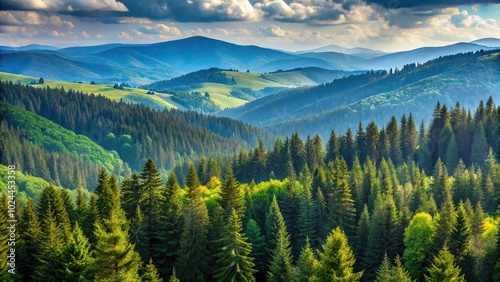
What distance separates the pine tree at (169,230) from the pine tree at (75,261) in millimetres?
13566

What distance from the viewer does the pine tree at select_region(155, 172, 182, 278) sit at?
66.7 m

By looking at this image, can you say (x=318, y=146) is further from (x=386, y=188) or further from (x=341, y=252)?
(x=341, y=252)

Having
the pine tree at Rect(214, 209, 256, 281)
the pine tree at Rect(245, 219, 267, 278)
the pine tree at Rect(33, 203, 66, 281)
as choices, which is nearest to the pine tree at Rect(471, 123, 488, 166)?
the pine tree at Rect(245, 219, 267, 278)

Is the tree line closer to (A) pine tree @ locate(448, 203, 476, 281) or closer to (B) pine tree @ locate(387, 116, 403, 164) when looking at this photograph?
(A) pine tree @ locate(448, 203, 476, 281)

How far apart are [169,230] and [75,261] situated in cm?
1701

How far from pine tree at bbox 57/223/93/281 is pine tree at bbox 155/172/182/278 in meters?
13.6

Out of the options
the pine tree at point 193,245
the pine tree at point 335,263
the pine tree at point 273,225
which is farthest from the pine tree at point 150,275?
the pine tree at point 273,225

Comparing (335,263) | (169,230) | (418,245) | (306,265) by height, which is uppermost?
(335,263)

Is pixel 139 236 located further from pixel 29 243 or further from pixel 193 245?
pixel 29 243

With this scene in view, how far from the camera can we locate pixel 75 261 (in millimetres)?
54094

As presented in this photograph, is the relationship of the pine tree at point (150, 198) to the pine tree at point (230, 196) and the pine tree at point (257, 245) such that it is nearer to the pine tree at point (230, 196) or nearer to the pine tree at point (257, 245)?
the pine tree at point (230, 196)

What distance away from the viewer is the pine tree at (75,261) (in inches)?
2126

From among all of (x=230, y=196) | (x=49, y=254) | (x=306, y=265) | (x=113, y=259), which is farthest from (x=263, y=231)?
(x=113, y=259)

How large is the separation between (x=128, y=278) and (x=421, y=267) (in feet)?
133
